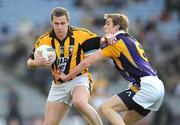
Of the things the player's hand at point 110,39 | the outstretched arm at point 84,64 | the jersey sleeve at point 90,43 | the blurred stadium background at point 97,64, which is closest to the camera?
the player's hand at point 110,39

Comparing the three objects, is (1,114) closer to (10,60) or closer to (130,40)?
(10,60)

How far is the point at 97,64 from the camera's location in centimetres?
1934

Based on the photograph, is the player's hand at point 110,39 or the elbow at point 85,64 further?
the elbow at point 85,64

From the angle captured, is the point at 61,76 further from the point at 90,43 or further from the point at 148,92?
the point at 148,92

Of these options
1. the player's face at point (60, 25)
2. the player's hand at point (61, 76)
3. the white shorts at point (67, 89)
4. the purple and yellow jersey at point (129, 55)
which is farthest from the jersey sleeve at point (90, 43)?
the purple and yellow jersey at point (129, 55)

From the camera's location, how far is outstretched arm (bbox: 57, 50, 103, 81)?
11.2 metres

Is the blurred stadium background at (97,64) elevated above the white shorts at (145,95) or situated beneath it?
situated beneath

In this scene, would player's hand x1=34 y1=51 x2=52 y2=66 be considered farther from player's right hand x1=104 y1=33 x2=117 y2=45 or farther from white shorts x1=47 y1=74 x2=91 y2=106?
player's right hand x1=104 y1=33 x2=117 y2=45

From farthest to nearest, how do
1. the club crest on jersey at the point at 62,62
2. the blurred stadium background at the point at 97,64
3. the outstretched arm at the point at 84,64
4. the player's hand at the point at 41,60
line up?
the blurred stadium background at the point at 97,64 → the club crest on jersey at the point at 62,62 → the player's hand at the point at 41,60 → the outstretched arm at the point at 84,64

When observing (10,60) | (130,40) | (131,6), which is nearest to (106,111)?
(130,40)

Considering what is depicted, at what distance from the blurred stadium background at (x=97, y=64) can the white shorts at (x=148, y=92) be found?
643 centimetres

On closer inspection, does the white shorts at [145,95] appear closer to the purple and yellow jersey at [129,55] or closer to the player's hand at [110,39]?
→ the purple and yellow jersey at [129,55]

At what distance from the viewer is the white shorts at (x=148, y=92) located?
11094 mm

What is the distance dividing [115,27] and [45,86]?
8.64 metres
